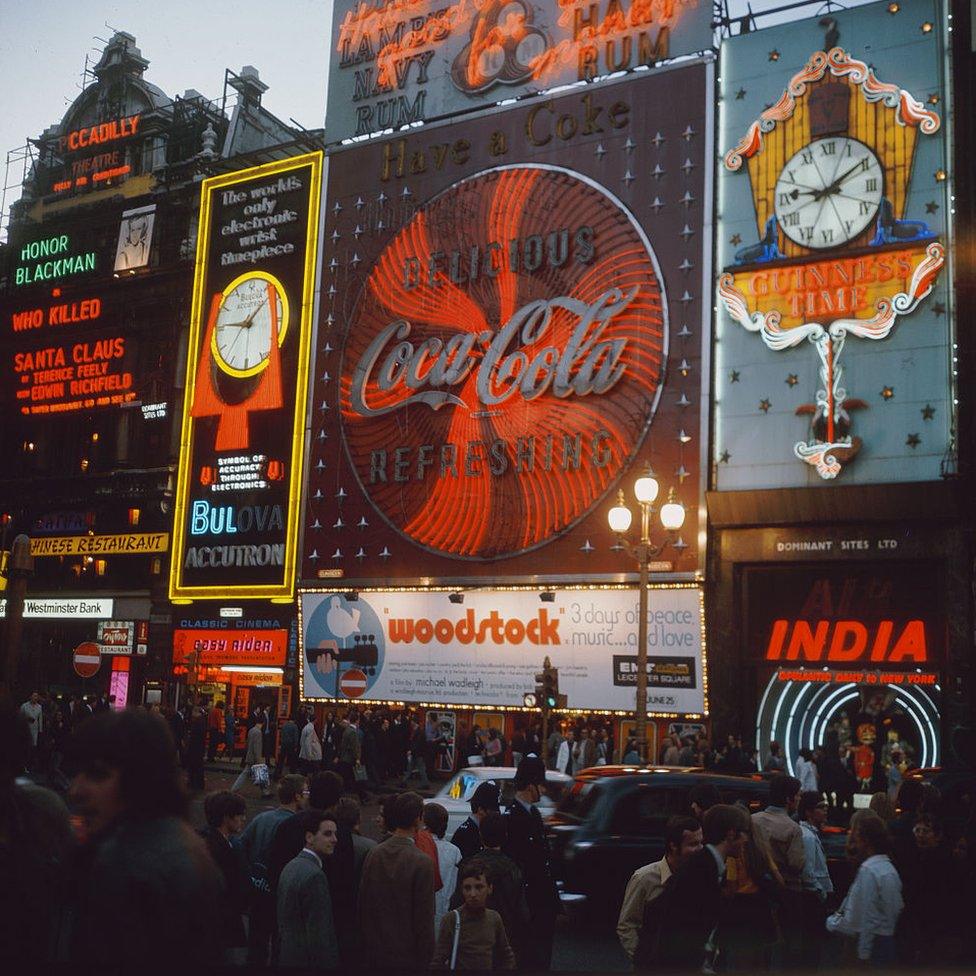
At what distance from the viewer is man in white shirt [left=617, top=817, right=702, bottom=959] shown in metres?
7.65

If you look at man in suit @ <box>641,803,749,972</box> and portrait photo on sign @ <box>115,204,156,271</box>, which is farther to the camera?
portrait photo on sign @ <box>115,204,156,271</box>

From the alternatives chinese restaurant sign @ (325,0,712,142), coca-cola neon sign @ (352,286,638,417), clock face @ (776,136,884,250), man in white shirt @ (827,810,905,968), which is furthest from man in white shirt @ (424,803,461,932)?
chinese restaurant sign @ (325,0,712,142)

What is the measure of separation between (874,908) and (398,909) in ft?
10.6

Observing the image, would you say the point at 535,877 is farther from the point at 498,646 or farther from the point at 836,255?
the point at 498,646

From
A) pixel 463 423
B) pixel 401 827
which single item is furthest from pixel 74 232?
pixel 401 827

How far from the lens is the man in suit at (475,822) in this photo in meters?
9.34

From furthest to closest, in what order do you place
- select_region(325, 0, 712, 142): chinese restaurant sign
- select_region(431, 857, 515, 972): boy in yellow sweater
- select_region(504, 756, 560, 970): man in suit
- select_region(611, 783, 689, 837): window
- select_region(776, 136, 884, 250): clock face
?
select_region(325, 0, 712, 142): chinese restaurant sign, select_region(776, 136, 884, 250): clock face, select_region(611, 783, 689, 837): window, select_region(504, 756, 560, 970): man in suit, select_region(431, 857, 515, 972): boy in yellow sweater

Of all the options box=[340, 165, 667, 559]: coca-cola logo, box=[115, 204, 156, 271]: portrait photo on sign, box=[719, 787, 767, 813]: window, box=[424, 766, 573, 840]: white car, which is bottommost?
box=[424, 766, 573, 840]: white car

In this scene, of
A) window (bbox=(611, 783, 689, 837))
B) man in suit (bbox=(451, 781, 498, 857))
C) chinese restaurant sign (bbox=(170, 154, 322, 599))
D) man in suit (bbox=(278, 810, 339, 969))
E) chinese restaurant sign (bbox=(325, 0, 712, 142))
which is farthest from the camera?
chinese restaurant sign (bbox=(170, 154, 322, 599))

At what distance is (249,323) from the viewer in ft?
136

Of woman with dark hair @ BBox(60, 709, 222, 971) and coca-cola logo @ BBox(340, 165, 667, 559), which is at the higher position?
coca-cola logo @ BBox(340, 165, 667, 559)

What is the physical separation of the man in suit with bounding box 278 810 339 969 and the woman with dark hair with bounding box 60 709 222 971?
3.40 m

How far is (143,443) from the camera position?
46656 mm

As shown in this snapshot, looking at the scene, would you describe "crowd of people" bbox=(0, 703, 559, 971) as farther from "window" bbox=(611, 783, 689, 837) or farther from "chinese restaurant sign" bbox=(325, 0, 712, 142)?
"chinese restaurant sign" bbox=(325, 0, 712, 142)
